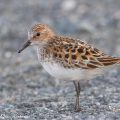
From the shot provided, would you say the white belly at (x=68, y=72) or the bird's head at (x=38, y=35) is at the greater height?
the bird's head at (x=38, y=35)

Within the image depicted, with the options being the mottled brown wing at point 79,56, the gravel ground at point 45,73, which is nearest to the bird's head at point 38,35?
the mottled brown wing at point 79,56

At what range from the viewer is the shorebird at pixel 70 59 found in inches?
388

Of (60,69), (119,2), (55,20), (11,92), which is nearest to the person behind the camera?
(60,69)

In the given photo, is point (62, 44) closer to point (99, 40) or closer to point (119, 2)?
point (99, 40)

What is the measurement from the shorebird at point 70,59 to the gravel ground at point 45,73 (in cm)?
69

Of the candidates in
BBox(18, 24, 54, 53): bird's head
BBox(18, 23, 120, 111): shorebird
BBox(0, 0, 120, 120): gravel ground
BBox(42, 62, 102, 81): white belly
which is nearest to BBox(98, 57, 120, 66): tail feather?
BBox(18, 23, 120, 111): shorebird

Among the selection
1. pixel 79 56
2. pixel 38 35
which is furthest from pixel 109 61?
pixel 38 35

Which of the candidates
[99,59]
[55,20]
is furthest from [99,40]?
[99,59]

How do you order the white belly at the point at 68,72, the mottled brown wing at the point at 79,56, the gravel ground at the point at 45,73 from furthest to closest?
the gravel ground at the point at 45,73 → the mottled brown wing at the point at 79,56 → the white belly at the point at 68,72

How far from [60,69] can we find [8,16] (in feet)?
33.0

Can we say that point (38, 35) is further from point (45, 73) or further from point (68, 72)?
point (45, 73)

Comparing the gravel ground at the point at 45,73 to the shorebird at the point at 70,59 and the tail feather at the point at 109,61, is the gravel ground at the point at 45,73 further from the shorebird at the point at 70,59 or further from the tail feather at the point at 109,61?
the tail feather at the point at 109,61

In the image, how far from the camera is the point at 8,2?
21312 millimetres

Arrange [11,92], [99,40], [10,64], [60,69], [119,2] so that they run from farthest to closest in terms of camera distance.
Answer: [119,2] → [99,40] → [10,64] → [11,92] → [60,69]
